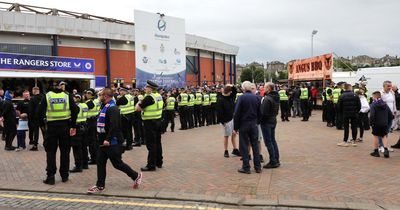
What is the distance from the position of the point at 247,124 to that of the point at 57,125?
369 centimetres

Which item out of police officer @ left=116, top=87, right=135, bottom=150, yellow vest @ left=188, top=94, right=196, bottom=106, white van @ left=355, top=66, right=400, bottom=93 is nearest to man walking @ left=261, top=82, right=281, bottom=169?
police officer @ left=116, top=87, right=135, bottom=150

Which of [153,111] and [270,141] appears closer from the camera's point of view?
[153,111]

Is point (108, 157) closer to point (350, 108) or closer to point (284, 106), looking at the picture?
point (350, 108)

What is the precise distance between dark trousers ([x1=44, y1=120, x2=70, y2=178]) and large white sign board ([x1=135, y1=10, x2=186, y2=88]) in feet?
35.9

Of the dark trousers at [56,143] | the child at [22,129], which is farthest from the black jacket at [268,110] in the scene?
the child at [22,129]

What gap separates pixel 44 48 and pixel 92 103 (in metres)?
26.0

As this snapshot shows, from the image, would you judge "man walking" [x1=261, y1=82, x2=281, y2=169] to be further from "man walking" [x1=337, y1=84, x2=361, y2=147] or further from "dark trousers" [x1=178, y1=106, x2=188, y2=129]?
"dark trousers" [x1=178, y1=106, x2=188, y2=129]

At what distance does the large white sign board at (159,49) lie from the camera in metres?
18.8

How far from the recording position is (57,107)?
299 inches

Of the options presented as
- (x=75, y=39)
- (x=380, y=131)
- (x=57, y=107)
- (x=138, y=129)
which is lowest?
(x=138, y=129)

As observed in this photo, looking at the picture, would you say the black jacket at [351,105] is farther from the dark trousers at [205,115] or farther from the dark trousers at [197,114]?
the dark trousers at [205,115]

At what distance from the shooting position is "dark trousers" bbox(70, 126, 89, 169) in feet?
28.4

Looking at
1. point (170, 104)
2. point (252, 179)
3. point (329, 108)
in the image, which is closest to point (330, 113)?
point (329, 108)

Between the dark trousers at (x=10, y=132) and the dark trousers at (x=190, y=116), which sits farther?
the dark trousers at (x=190, y=116)
